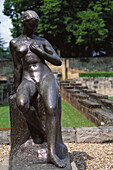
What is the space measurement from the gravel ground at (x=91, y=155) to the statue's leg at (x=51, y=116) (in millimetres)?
1416

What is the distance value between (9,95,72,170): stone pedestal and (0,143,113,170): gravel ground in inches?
49.1

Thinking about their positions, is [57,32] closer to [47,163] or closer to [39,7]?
[39,7]

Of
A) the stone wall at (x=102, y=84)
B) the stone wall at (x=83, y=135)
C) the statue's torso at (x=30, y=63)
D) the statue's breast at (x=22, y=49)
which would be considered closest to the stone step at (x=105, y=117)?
the stone wall at (x=83, y=135)

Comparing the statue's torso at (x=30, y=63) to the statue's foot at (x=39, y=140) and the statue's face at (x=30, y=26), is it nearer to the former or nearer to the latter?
the statue's face at (x=30, y=26)

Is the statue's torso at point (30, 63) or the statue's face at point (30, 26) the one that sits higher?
the statue's face at point (30, 26)

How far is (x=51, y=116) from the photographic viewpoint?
269 centimetres

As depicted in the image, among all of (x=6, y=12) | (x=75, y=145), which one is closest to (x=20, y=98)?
(x=75, y=145)

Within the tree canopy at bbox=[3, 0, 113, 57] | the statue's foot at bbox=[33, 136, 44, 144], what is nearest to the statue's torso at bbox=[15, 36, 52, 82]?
the statue's foot at bbox=[33, 136, 44, 144]

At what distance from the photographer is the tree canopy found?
2419cm

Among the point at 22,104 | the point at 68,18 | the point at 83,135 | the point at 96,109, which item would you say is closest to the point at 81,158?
the point at 83,135

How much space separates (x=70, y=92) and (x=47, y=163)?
28.2 ft

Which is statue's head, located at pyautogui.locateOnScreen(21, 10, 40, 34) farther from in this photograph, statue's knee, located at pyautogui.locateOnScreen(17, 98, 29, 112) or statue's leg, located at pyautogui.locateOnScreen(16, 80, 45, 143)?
statue's knee, located at pyautogui.locateOnScreen(17, 98, 29, 112)

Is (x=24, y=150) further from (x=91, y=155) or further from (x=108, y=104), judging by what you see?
(x=108, y=104)

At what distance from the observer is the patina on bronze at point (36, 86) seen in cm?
268
